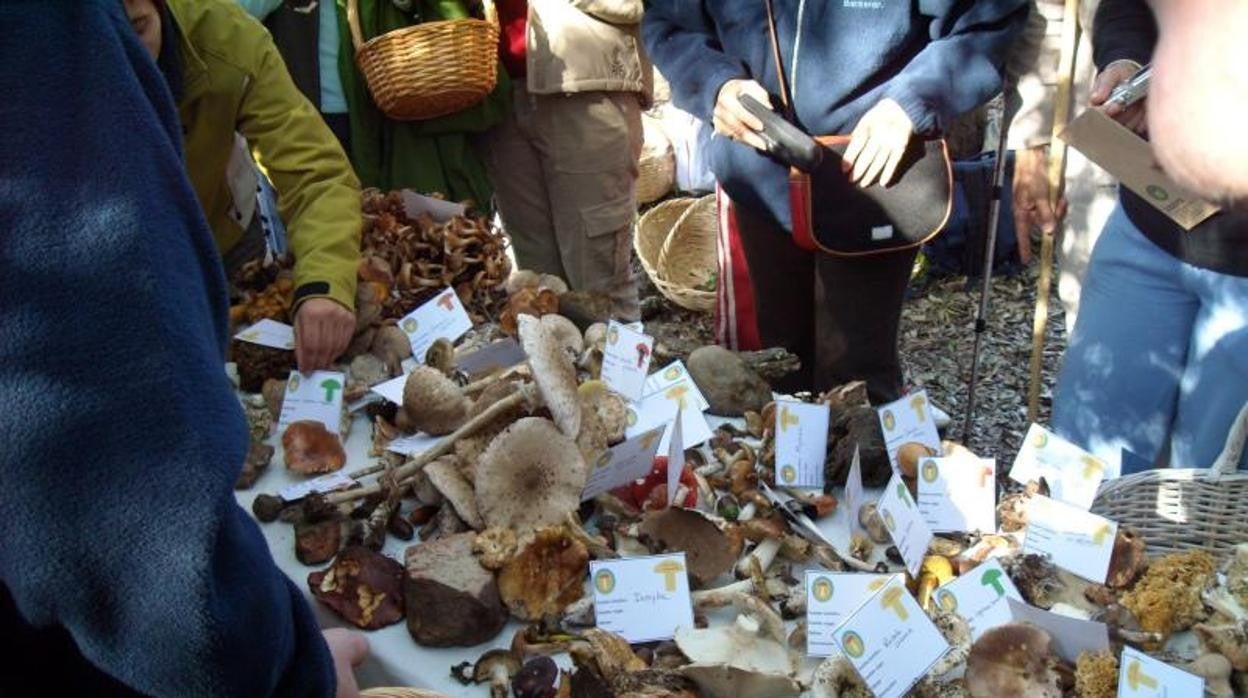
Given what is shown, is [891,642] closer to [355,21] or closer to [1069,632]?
[1069,632]

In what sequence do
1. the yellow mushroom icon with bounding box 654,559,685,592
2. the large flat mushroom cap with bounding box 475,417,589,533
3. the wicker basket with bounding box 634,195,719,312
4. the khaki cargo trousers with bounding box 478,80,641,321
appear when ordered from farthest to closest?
the wicker basket with bounding box 634,195,719,312
the khaki cargo trousers with bounding box 478,80,641,321
the large flat mushroom cap with bounding box 475,417,589,533
the yellow mushroom icon with bounding box 654,559,685,592

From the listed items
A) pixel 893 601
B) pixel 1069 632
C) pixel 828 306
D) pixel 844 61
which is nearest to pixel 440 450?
pixel 893 601

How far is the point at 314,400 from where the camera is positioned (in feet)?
7.23

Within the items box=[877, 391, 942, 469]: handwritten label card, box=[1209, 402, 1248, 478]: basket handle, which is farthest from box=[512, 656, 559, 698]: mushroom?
box=[1209, 402, 1248, 478]: basket handle

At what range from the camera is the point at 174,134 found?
1001 mm

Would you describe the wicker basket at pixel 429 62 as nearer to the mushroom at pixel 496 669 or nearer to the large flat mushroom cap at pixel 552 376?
the large flat mushroom cap at pixel 552 376

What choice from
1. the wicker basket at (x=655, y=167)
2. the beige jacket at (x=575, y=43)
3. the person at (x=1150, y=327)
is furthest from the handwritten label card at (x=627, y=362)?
the wicker basket at (x=655, y=167)

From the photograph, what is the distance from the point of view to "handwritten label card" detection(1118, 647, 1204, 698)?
1.44m

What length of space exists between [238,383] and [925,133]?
1784 millimetres

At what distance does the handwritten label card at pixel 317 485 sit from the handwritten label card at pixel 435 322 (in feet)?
1.59

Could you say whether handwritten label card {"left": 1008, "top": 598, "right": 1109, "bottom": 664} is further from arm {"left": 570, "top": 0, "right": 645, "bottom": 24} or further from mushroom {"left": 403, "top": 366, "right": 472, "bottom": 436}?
arm {"left": 570, "top": 0, "right": 645, "bottom": 24}

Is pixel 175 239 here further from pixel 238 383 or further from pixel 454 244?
pixel 454 244

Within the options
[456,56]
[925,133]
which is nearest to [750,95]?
[925,133]

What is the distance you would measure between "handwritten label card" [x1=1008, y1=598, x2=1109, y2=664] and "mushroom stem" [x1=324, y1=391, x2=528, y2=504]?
939 mm
